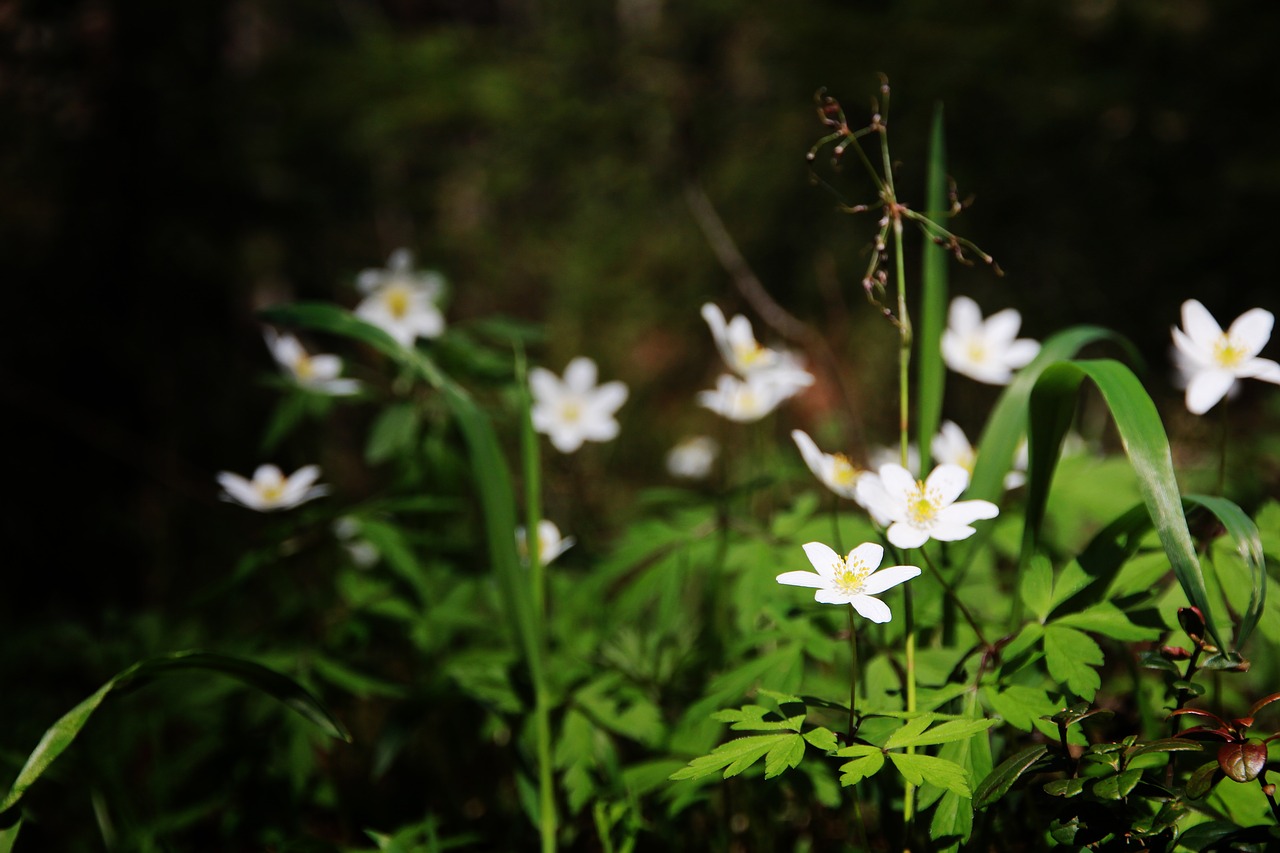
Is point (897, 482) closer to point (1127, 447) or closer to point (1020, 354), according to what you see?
point (1127, 447)

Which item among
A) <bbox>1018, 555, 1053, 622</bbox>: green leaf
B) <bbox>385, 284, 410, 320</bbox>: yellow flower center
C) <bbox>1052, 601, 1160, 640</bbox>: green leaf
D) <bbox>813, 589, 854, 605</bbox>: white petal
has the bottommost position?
<bbox>1052, 601, 1160, 640</bbox>: green leaf

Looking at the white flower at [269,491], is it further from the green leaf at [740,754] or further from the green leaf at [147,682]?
the green leaf at [740,754]

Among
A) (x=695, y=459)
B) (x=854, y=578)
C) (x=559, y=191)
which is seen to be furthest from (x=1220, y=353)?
(x=559, y=191)

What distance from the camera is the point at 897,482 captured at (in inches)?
43.9

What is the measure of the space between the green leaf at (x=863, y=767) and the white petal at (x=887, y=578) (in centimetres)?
19

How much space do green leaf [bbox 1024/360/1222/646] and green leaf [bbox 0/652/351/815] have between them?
105 cm

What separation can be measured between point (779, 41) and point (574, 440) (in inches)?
113

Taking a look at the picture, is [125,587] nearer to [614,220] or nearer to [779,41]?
[614,220]

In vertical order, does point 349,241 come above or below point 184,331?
above

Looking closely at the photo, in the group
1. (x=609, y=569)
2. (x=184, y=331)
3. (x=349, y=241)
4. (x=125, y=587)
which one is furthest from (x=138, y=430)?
(x=609, y=569)

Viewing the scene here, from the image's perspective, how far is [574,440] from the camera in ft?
6.57

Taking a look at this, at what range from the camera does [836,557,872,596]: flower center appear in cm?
104

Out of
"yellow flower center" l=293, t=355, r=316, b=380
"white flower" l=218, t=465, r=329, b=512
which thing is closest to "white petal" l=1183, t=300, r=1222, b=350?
"white flower" l=218, t=465, r=329, b=512

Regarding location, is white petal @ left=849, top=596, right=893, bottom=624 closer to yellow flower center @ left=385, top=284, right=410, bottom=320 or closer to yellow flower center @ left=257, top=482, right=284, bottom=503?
yellow flower center @ left=257, top=482, right=284, bottom=503
